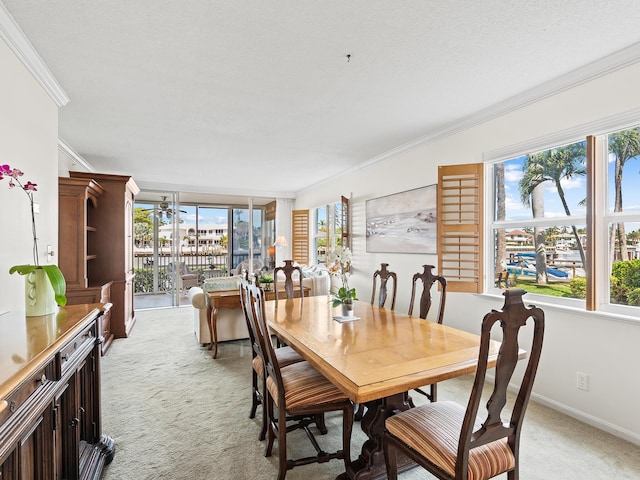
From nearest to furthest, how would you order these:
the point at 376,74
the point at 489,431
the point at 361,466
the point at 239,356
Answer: the point at 489,431 < the point at 361,466 < the point at 376,74 < the point at 239,356

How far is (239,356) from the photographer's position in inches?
153

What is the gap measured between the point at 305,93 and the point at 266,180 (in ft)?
13.1

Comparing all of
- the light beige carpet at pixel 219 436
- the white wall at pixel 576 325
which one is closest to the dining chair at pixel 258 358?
the light beige carpet at pixel 219 436

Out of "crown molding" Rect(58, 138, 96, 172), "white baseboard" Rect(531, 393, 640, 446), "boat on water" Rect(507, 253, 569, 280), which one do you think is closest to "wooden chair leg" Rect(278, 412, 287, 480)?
"white baseboard" Rect(531, 393, 640, 446)

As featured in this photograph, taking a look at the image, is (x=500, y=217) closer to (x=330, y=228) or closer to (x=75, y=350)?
(x=75, y=350)

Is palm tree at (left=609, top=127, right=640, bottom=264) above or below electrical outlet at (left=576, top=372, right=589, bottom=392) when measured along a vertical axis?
above

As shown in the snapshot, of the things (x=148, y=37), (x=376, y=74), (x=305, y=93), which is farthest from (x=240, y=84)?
(x=376, y=74)

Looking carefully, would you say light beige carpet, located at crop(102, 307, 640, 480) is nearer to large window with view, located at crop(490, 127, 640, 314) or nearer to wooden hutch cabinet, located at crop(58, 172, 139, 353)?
large window with view, located at crop(490, 127, 640, 314)

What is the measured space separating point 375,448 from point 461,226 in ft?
7.56

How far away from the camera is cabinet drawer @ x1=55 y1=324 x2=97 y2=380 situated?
1.34m

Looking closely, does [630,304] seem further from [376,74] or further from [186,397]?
[186,397]

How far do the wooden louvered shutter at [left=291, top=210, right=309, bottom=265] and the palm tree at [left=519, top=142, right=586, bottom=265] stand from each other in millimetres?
4858

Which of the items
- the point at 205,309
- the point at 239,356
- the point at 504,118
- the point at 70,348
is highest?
the point at 504,118

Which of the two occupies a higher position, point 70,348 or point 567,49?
point 567,49
